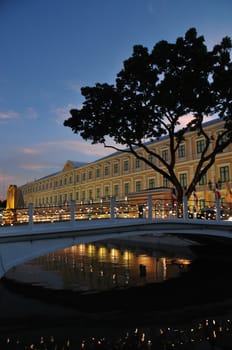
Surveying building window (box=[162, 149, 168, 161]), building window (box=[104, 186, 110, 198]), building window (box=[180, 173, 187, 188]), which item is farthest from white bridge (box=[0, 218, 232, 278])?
building window (box=[104, 186, 110, 198])

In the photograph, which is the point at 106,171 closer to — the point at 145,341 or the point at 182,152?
the point at 182,152

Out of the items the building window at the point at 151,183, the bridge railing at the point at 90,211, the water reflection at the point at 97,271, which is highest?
the building window at the point at 151,183

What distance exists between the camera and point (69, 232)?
13367 millimetres

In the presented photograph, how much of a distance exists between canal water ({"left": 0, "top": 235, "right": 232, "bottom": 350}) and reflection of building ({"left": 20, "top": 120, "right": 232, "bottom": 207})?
5.27 m

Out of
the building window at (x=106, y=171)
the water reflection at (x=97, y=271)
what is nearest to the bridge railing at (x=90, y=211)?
the water reflection at (x=97, y=271)

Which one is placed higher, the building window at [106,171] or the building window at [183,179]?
the building window at [106,171]

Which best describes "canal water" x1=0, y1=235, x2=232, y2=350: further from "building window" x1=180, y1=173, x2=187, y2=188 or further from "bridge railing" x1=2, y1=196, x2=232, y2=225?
"building window" x1=180, y1=173, x2=187, y2=188

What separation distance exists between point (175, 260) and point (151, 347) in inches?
647

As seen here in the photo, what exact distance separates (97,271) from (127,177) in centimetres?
3351

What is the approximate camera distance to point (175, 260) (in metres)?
25.4

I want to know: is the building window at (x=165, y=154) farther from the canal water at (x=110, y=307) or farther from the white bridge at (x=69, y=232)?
the white bridge at (x=69, y=232)

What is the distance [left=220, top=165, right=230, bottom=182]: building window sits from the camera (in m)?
38.4

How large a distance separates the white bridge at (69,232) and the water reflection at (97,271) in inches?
144

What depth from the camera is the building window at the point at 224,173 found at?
3842cm
